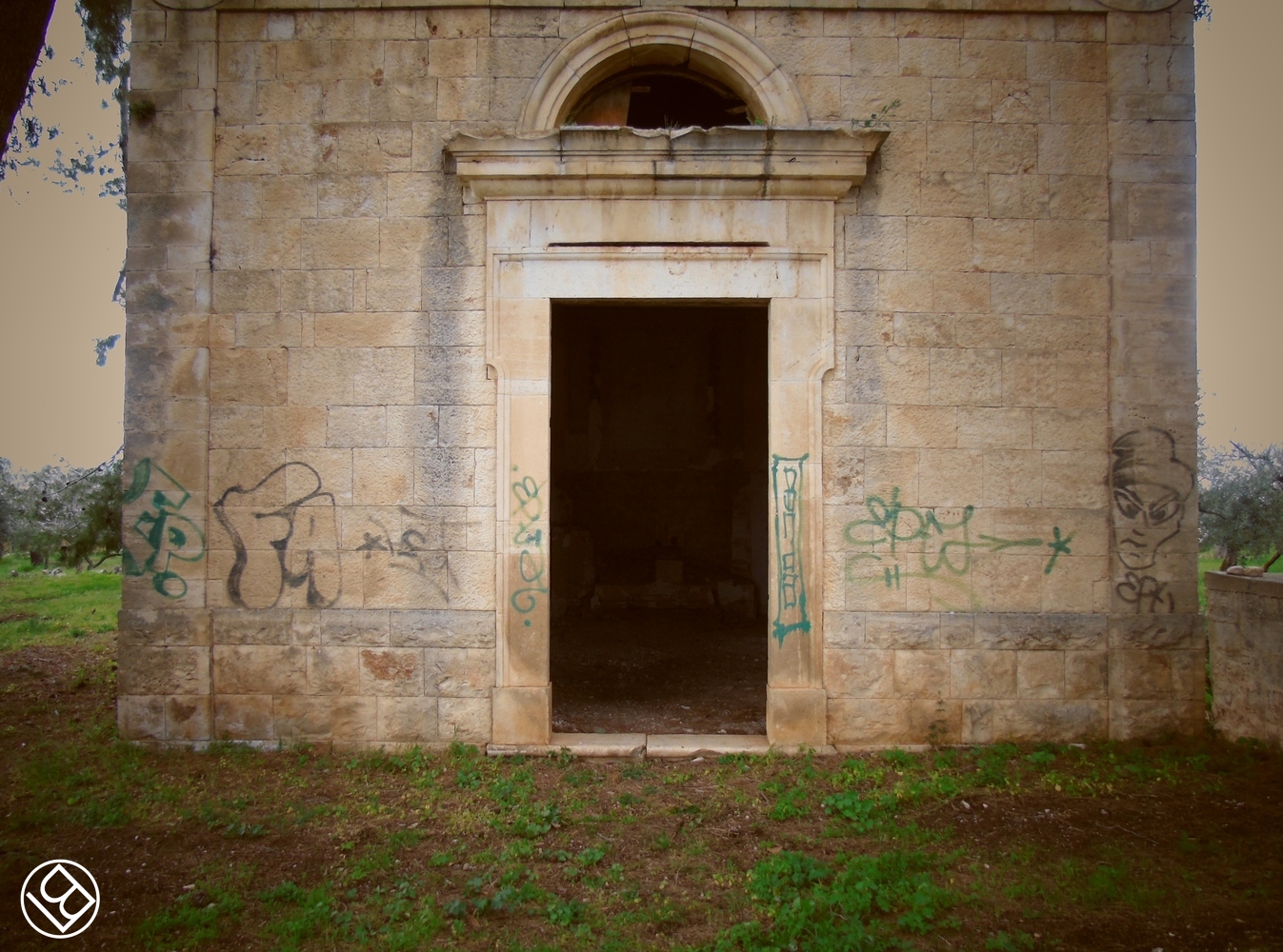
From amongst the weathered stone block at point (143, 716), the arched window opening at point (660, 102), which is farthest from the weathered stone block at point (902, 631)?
the weathered stone block at point (143, 716)

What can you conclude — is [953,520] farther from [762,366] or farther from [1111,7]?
[762,366]

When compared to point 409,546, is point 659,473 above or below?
above

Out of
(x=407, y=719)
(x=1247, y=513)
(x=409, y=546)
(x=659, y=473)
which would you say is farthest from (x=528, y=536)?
(x=1247, y=513)

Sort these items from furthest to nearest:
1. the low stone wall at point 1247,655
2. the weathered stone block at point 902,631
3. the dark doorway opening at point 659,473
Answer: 1. the dark doorway opening at point 659,473
2. the weathered stone block at point 902,631
3. the low stone wall at point 1247,655

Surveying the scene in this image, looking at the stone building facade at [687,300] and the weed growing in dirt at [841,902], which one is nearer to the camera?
the weed growing in dirt at [841,902]

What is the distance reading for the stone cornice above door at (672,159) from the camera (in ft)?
17.4

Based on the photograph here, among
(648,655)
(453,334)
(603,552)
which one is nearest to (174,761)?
(453,334)

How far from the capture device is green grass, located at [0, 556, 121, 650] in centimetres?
973

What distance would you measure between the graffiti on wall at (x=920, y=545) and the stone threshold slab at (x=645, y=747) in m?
1.29

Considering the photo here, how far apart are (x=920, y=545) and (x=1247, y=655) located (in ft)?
7.64

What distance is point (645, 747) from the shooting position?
538 cm

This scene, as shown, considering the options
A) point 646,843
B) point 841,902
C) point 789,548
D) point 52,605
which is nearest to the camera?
point 841,902

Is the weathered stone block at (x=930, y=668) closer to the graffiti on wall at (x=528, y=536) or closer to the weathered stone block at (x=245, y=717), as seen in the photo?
the graffiti on wall at (x=528, y=536)

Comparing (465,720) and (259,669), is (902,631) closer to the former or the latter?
(465,720)
